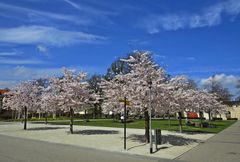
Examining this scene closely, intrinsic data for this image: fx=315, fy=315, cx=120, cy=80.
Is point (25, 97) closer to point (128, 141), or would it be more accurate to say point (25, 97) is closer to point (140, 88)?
point (128, 141)

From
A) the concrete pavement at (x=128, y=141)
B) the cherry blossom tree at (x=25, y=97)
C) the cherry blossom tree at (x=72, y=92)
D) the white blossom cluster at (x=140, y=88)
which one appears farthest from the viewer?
the cherry blossom tree at (x=25, y=97)

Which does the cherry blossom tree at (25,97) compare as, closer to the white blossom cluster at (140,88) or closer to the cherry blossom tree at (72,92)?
the cherry blossom tree at (72,92)

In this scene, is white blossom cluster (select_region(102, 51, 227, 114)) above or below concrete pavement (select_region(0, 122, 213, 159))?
above

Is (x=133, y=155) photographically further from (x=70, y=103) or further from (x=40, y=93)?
(x=40, y=93)

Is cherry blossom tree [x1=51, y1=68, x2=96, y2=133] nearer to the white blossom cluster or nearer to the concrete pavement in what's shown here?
the concrete pavement

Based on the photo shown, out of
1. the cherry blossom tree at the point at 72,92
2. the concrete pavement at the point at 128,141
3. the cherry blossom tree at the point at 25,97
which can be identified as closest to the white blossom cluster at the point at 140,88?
the concrete pavement at the point at 128,141

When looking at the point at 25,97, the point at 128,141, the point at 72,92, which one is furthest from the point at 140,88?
the point at 25,97

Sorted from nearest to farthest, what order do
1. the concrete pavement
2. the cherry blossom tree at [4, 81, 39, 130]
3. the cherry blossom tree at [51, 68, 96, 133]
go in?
the concrete pavement → the cherry blossom tree at [51, 68, 96, 133] → the cherry blossom tree at [4, 81, 39, 130]

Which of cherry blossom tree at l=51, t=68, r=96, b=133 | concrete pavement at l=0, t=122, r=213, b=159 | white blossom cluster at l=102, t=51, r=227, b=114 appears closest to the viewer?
concrete pavement at l=0, t=122, r=213, b=159

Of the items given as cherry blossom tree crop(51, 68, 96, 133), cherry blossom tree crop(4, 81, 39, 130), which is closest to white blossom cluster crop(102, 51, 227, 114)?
cherry blossom tree crop(51, 68, 96, 133)

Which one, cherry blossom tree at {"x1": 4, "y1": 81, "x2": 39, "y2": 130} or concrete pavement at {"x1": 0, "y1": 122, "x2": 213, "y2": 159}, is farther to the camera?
cherry blossom tree at {"x1": 4, "y1": 81, "x2": 39, "y2": 130}

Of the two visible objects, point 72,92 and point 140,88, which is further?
point 72,92

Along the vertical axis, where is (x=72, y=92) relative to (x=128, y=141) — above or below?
above

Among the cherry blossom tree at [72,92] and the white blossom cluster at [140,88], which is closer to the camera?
the white blossom cluster at [140,88]
